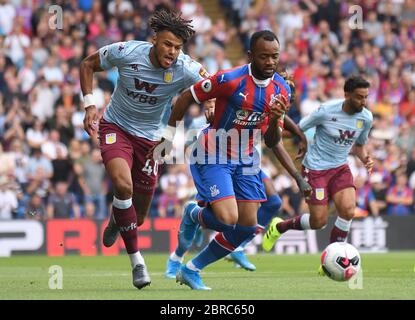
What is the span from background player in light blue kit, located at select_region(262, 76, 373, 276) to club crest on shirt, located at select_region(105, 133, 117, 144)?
422cm

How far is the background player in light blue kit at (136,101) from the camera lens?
35.3 feet

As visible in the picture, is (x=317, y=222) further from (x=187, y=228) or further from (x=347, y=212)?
(x=187, y=228)

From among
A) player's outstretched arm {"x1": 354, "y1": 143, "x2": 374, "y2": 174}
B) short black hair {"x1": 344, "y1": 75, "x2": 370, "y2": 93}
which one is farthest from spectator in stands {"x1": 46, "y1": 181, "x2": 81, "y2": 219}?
short black hair {"x1": 344, "y1": 75, "x2": 370, "y2": 93}

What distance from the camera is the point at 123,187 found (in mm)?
10570

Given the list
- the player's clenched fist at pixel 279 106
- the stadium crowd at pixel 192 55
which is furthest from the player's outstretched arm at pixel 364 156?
the stadium crowd at pixel 192 55

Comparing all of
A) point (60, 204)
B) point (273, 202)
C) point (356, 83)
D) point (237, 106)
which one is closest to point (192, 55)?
point (60, 204)

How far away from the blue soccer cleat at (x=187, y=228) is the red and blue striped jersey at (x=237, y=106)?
190 centimetres

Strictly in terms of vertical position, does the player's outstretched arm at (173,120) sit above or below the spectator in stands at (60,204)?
above

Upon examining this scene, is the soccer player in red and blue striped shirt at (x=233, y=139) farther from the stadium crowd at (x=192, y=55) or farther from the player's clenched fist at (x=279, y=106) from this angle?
the stadium crowd at (x=192, y=55)

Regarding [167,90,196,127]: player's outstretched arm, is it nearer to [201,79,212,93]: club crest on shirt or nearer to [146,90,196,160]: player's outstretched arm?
[146,90,196,160]: player's outstretched arm

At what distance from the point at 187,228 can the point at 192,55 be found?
9.95 metres

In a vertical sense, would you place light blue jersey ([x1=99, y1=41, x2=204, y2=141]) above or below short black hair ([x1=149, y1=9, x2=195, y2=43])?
below

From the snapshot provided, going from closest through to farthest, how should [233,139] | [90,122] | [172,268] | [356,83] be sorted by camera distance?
1. [90,122]
2. [233,139]
3. [172,268]
4. [356,83]

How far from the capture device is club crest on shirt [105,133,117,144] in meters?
11.1
